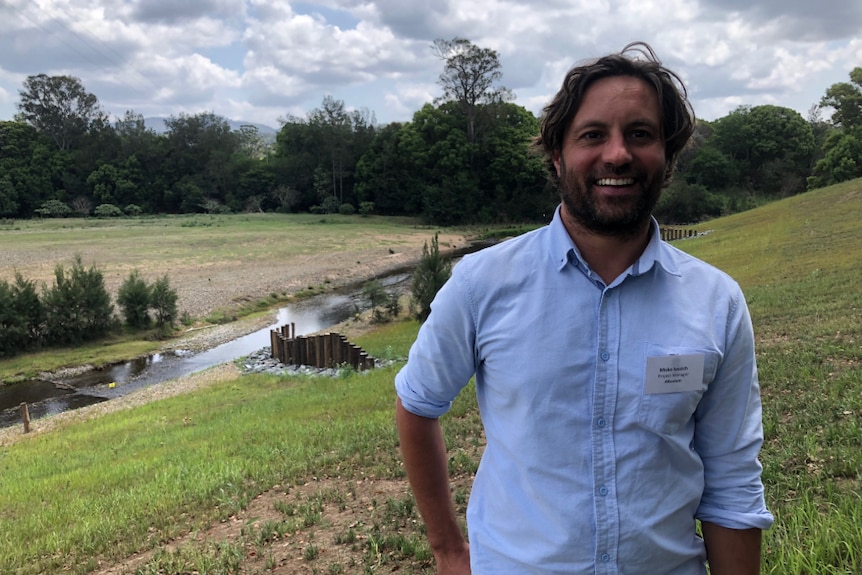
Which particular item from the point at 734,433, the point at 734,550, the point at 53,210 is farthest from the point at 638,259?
the point at 53,210

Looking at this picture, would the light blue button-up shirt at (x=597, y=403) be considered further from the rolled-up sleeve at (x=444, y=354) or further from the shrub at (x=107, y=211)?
the shrub at (x=107, y=211)

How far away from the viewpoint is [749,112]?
233ft

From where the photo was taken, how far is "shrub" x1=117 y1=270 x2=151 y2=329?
87.1 ft

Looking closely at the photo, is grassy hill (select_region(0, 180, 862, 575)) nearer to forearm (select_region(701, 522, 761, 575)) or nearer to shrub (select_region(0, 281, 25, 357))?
forearm (select_region(701, 522, 761, 575))

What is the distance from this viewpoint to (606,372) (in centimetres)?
161

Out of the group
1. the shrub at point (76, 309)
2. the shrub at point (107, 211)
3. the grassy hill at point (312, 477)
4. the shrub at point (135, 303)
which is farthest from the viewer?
the shrub at point (107, 211)

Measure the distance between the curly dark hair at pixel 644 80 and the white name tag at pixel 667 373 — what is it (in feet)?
1.93

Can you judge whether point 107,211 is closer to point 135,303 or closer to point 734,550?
point 135,303

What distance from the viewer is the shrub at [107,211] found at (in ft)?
236

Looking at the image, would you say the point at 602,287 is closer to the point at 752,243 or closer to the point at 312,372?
the point at 312,372

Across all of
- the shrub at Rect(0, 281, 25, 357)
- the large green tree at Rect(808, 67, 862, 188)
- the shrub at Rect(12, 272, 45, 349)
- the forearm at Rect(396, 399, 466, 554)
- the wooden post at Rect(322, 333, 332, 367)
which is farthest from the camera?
the large green tree at Rect(808, 67, 862, 188)

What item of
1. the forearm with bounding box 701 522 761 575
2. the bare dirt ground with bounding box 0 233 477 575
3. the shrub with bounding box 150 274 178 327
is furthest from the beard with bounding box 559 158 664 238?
→ the shrub with bounding box 150 274 178 327

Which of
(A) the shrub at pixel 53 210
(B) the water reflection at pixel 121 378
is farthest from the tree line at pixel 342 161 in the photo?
(B) the water reflection at pixel 121 378

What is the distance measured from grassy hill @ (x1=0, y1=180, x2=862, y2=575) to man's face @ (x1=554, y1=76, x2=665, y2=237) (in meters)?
2.27
